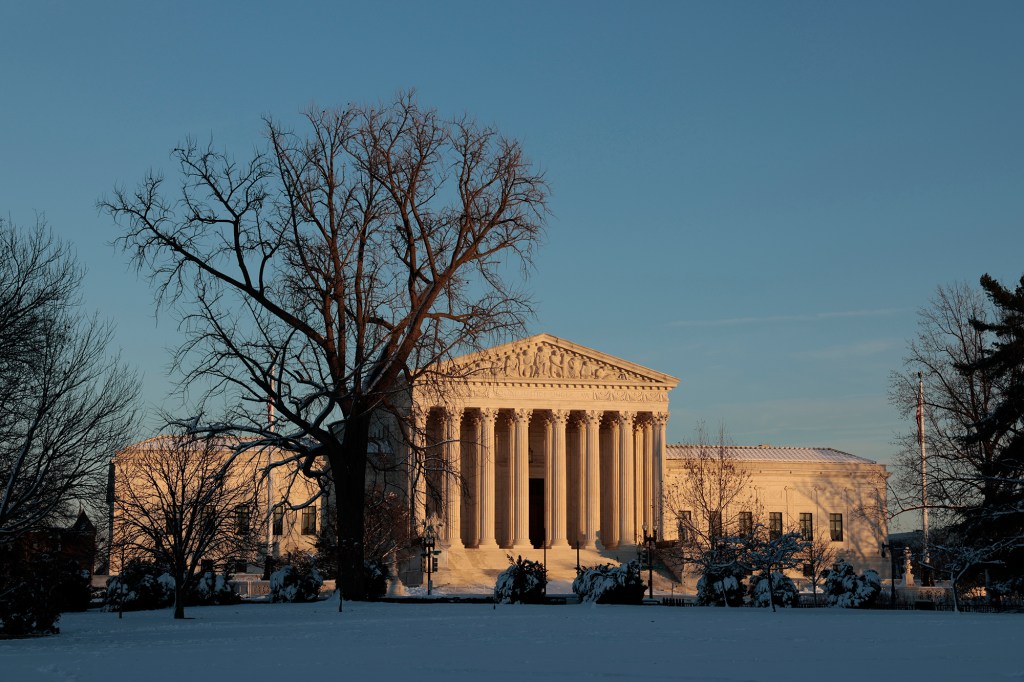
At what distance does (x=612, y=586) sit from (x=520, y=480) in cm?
3763

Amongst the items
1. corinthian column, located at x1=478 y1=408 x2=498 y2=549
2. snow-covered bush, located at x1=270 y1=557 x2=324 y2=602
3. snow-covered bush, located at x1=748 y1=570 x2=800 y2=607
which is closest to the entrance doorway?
corinthian column, located at x1=478 y1=408 x2=498 y2=549

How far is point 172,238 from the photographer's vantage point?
3111cm

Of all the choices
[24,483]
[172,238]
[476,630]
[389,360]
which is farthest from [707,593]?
[24,483]

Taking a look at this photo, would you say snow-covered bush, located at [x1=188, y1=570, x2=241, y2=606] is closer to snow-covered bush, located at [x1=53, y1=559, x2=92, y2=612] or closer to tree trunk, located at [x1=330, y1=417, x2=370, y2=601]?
snow-covered bush, located at [x1=53, y1=559, x2=92, y2=612]

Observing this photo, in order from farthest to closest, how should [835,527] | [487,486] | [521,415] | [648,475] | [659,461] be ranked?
1. [835,527]
2. [648,475]
3. [659,461]
4. [521,415]
5. [487,486]

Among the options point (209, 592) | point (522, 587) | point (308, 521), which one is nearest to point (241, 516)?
point (209, 592)

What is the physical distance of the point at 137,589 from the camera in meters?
38.3

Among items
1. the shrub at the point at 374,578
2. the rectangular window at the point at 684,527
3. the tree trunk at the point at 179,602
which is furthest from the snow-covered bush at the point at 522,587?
the tree trunk at the point at 179,602

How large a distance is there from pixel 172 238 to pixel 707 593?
20.3 meters

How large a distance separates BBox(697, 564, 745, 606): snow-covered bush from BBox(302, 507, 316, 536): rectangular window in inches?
1687

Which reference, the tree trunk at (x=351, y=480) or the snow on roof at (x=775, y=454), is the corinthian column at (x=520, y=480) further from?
the tree trunk at (x=351, y=480)

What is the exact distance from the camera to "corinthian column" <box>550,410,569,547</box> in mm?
75750

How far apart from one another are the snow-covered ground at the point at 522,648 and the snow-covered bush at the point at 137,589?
23.9ft

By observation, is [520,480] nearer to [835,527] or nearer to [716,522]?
[716,522]
